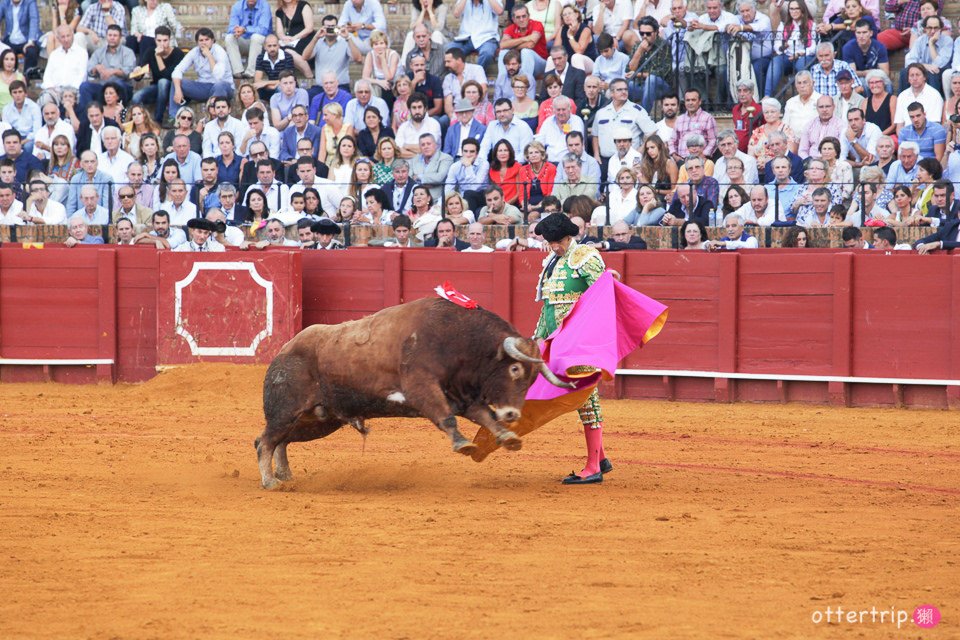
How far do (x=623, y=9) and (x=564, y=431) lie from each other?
20.5ft

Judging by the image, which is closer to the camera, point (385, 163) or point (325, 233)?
point (325, 233)

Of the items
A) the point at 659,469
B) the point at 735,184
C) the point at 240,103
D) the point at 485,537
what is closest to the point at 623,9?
the point at 735,184

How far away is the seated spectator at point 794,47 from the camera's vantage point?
13.3 m

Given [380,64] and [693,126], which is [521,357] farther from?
[380,64]

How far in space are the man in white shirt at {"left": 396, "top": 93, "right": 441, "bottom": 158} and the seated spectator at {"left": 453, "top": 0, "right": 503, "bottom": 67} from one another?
3.96ft

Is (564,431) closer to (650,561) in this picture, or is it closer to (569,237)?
(569,237)

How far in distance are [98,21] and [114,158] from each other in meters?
2.59

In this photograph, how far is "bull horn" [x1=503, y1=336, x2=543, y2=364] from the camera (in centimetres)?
644

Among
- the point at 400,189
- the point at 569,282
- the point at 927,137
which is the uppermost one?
the point at 927,137

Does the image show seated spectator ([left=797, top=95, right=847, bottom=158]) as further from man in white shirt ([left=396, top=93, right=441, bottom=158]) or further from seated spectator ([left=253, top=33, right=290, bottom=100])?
seated spectator ([left=253, top=33, right=290, bottom=100])

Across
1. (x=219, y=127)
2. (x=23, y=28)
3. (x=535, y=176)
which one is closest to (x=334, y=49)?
(x=219, y=127)

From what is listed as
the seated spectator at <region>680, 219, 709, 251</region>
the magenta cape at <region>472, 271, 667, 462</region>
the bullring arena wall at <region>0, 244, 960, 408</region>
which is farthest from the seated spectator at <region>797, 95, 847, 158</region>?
the magenta cape at <region>472, 271, 667, 462</region>

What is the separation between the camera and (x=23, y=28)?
55.2ft

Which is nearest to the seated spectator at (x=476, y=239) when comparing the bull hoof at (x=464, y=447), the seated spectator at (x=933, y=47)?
the seated spectator at (x=933, y=47)
